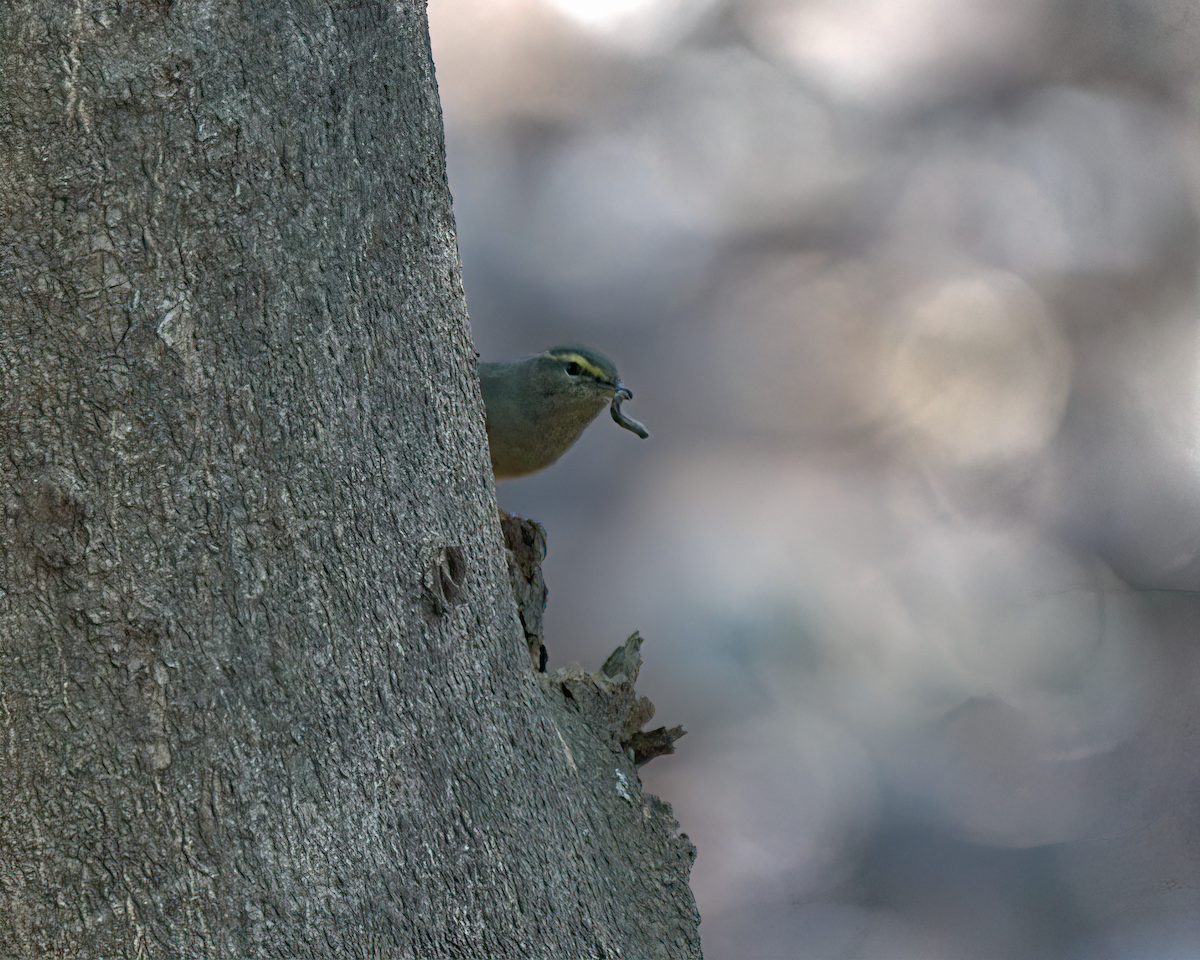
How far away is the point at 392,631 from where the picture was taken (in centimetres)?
110

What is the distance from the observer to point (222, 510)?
1001 mm

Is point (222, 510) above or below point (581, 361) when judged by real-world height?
below

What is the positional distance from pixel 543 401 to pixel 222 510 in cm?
93

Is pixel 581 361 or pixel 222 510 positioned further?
pixel 581 361

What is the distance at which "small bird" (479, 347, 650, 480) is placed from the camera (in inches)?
74.0

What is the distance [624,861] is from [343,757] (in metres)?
0.54

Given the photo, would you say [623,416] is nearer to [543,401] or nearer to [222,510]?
[543,401]

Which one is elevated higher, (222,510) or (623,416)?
(623,416)

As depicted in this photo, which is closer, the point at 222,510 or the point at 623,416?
the point at 222,510

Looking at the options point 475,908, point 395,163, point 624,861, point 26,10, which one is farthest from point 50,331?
point 624,861

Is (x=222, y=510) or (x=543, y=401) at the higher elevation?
(x=543, y=401)

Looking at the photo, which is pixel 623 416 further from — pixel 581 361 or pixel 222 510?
pixel 222 510

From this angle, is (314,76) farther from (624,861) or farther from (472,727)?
(624,861)

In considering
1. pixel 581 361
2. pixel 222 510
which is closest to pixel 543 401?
pixel 581 361
